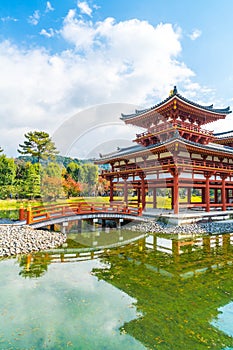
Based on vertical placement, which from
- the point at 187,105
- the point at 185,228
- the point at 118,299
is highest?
the point at 187,105

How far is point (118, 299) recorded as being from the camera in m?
6.78

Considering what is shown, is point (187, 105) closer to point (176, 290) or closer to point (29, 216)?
point (29, 216)

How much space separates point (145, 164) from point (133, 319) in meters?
15.5

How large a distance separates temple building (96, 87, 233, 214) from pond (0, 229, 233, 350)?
7.55 meters

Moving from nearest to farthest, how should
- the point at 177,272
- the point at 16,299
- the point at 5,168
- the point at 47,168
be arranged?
the point at 16,299 → the point at 177,272 → the point at 5,168 → the point at 47,168

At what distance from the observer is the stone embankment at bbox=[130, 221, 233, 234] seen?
16.1 m

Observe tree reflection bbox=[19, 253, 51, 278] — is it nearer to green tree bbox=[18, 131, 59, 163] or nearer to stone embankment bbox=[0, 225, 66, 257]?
stone embankment bbox=[0, 225, 66, 257]

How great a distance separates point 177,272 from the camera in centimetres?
898

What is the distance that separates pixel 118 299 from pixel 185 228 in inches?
421

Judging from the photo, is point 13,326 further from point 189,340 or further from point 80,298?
point 189,340

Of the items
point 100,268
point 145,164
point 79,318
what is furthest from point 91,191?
point 79,318

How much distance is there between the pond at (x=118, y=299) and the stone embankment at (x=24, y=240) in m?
0.78

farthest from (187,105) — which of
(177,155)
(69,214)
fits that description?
(69,214)

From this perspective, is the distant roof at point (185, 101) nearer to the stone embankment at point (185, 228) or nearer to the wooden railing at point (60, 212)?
the wooden railing at point (60, 212)
